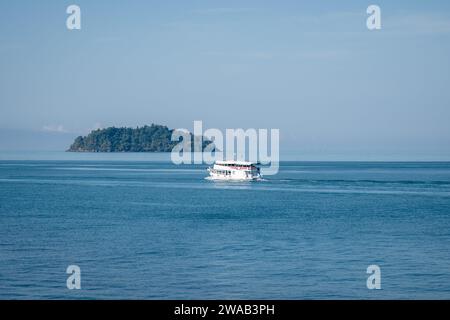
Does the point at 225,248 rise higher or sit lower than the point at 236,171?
lower

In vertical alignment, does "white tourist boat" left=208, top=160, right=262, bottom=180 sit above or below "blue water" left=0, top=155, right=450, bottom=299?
above

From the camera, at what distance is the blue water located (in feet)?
116

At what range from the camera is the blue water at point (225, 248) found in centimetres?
3538

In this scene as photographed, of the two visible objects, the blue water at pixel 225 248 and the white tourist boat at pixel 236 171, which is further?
the white tourist boat at pixel 236 171

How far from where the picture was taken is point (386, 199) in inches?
3642

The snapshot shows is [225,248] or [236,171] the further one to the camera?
[236,171]

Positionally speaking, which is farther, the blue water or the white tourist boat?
the white tourist boat

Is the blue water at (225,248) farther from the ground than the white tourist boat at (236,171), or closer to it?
closer to it

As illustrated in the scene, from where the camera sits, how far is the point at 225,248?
48.8 meters
